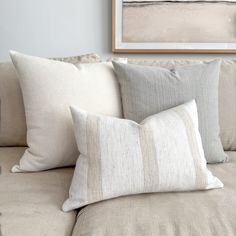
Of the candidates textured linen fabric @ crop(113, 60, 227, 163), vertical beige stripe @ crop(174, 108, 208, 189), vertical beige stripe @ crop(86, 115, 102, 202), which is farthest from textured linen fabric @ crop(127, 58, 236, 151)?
vertical beige stripe @ crop(86, 115, 102, 202)

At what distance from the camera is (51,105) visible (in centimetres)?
119

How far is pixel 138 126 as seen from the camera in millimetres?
1036

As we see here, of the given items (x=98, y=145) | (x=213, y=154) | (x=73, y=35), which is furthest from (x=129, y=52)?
(x=98, y=145)

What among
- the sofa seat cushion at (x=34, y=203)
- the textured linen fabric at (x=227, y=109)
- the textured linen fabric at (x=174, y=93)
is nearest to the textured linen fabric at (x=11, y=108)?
the sofa seat cushion at (x=34, y=203)

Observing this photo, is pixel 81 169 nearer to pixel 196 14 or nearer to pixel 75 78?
pixel 75 78

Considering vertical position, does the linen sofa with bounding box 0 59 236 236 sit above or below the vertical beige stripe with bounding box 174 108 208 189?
below

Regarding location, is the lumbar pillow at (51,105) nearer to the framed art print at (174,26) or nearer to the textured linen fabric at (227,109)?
the textured linen fabric at (227,109)

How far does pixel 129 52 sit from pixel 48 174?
923 mm

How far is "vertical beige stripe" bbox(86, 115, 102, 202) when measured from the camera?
977 mm

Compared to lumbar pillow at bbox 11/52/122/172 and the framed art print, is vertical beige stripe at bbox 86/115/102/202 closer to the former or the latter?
lumbar pillow at bbox 11/52/122/172

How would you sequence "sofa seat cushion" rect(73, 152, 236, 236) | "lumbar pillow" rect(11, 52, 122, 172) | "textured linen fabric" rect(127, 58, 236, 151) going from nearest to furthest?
1. "sofa seat cushion" rect(73, 152, 236, 236)
2. "lumbar pillow" rect(11, 52, 122, 172)
3. "textured linen fabric" rect(127, 58, 236, 151)

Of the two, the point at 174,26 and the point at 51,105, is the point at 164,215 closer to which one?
the point at 51,105

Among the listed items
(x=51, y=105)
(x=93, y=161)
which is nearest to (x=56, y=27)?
(x=51, y=105)

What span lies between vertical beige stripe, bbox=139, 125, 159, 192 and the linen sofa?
1.8 inches
